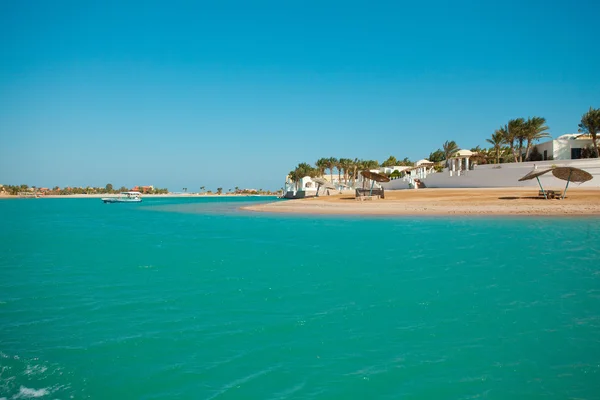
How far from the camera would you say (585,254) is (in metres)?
15.6

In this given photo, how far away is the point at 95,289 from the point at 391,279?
8.17 m

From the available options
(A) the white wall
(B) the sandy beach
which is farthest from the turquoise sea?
(A) the white wall

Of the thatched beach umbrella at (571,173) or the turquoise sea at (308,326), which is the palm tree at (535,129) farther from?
the turquoise sea at (308,326)

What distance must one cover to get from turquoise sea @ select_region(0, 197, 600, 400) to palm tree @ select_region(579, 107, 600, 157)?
152 feet

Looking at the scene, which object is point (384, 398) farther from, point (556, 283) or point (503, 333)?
point (556, 283)

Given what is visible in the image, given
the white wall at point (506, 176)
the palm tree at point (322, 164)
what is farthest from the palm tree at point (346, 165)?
the white wall at point (506, 176)

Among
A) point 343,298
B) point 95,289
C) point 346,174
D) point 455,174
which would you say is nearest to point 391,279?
point 343,298

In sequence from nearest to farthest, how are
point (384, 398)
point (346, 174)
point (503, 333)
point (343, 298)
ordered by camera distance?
1. point (384, 398)
2. point (503, 333)
3. point (343, 298)
4. point (346, 174)

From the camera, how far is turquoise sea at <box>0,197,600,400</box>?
5.95 metres

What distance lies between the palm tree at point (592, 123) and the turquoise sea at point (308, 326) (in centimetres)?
4624

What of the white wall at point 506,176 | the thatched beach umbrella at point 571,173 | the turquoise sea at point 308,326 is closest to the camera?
the turquoise sea at point 308,326

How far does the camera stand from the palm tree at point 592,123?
53531 mm

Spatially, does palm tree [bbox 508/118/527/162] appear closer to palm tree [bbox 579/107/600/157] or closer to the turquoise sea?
palm tree [bbox 579/107/600/157]

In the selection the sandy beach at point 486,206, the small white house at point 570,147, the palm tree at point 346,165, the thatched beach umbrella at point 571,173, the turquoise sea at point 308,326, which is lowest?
the turquoise sea at point 308,326
